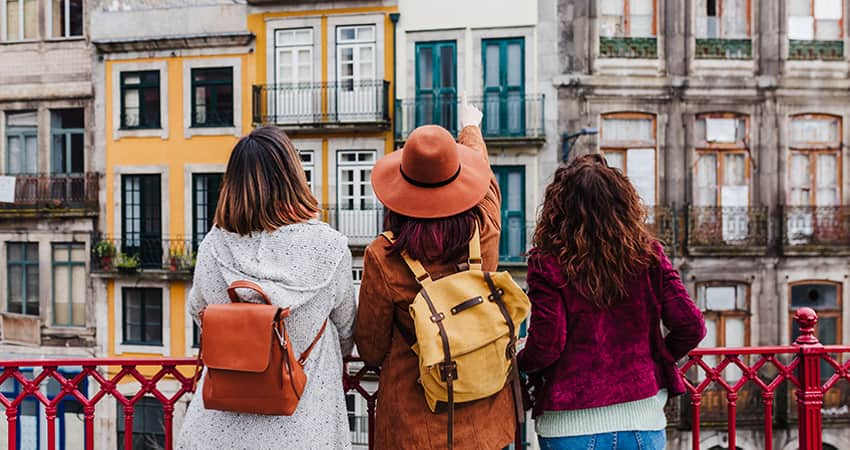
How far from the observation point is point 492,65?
16141mm

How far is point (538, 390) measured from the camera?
2621 mm

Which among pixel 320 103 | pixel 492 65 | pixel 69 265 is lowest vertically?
pixel 69 265

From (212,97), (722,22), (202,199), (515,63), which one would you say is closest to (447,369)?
(515,63)

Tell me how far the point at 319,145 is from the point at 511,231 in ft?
16.3

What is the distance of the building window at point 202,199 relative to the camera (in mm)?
17250

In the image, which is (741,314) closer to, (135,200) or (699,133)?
(699,133)

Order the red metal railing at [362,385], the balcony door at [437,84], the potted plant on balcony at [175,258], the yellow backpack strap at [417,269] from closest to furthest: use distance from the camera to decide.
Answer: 1. the yellow backpack strap at [417,269]
2. the red metal railing at [362,385]
3. the balcony door at [437,84]
4. the potted plant on balcony at [175,258]

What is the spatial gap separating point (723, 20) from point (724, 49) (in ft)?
2.31

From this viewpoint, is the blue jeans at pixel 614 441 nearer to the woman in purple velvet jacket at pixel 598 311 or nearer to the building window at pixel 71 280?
the woman in purple velvet jacket at pixel 598 311

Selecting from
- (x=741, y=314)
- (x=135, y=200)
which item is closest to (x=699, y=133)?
(x=741, y=314)

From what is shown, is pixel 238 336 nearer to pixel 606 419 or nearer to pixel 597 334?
pixel 597 334

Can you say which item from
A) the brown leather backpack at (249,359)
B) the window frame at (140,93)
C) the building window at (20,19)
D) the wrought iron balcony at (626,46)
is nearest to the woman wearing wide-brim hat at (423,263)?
the brown leather backpack at (249,359)

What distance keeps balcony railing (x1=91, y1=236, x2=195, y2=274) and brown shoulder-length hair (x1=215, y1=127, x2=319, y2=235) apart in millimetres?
15278

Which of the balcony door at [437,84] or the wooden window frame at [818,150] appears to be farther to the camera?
the balcony door at [437,84]
